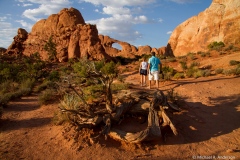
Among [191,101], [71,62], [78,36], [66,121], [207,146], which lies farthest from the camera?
[78,36]

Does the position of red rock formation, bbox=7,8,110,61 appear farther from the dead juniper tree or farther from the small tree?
the dead juniper tree

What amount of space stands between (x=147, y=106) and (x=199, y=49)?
89.0 ft

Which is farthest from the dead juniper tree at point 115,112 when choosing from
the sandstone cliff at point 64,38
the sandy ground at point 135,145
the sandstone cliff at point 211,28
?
the sandstone cliff at point 211,28

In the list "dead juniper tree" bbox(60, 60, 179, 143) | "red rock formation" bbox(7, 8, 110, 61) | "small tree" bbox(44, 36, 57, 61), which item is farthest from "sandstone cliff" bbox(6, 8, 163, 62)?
"dead juniper tree" bbox(60, 60, 179, 143)

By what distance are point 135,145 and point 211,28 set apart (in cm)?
2874

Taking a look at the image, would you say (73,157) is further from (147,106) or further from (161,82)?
(161,82)

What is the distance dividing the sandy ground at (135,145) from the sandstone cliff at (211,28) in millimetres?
22063

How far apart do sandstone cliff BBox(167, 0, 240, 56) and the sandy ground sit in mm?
22063

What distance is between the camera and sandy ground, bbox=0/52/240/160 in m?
4.00

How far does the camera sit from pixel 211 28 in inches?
1123

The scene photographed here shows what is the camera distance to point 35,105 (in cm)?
708

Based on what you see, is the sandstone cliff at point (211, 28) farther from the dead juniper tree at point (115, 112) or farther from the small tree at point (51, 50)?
the dead juniper tree at point (115, 112)

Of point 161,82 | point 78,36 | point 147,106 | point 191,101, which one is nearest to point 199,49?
point 78,36

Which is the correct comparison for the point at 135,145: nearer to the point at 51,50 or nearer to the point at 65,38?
the point at 51,50
